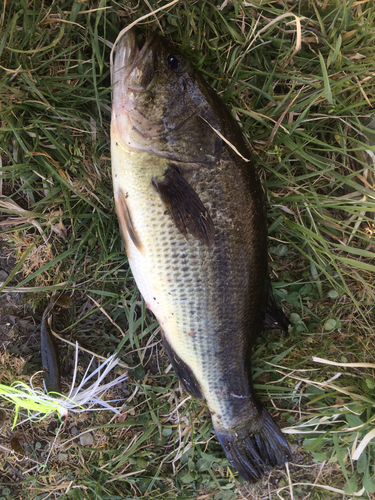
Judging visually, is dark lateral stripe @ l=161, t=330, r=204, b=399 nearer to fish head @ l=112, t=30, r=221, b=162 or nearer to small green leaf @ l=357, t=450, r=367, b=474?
fish head @ l=112, t=30, r=221, b=162

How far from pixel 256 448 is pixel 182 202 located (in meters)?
1.65

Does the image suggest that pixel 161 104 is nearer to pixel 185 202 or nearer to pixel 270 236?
pixel 185 202

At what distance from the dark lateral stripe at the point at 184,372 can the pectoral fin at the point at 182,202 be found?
68 cm

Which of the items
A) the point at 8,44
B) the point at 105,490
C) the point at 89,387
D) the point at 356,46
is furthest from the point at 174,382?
the point at 356,46

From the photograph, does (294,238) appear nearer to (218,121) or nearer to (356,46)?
(218,121)

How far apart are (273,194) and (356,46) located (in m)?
1.05

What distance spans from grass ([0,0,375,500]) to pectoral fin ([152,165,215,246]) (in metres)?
0.54

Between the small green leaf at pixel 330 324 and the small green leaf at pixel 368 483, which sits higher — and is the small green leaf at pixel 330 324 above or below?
above

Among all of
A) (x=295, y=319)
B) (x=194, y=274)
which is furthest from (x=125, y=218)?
(x=295, y=319)

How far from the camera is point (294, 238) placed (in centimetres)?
211

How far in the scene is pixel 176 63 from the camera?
151cm

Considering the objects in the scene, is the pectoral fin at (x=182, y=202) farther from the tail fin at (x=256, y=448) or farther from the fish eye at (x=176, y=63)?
the tail fin at (x=256, y=448)

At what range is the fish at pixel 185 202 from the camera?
1.49 m

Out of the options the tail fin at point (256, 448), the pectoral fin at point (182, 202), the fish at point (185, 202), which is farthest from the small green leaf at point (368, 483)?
the pectoral fin at point (182, 202)
